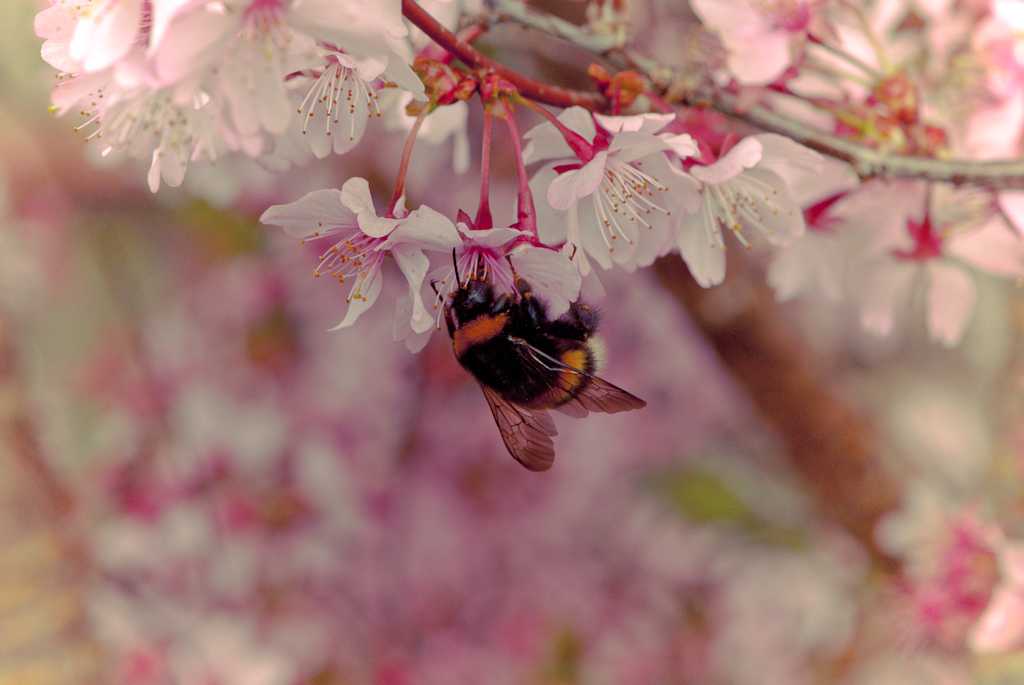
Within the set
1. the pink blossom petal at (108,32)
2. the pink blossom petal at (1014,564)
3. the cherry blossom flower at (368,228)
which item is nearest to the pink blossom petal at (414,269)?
the cherry blossom flower at (368,228)

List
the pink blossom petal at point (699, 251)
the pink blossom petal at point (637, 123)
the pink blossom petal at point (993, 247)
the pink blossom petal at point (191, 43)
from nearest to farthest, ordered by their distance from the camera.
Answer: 1. the pink blossom petal at point (191, 43)
2. the pink blossom petal at point (637, 123)
3. the pink blossom petal at point (699, 251)
4. the pink blossom petal at point (993, 247)

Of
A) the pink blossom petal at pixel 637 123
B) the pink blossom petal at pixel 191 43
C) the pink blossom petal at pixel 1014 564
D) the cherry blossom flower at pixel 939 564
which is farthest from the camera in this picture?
the cherry blossom flower at pixel 939 564

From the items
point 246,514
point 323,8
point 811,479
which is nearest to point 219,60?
point 323,8

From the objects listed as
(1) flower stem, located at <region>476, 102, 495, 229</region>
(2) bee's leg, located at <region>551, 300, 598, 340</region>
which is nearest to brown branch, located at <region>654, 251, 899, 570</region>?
(2) bee's leg, located at <region>551, 300, 598, 340</region>

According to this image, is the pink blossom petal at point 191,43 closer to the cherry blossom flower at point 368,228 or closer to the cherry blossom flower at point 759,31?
the cherry blossom flower at point 368,228

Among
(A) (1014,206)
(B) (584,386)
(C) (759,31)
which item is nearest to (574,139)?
(B) (584,386)

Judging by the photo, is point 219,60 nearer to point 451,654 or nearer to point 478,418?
point 478,418

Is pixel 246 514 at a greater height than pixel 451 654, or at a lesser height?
greater
